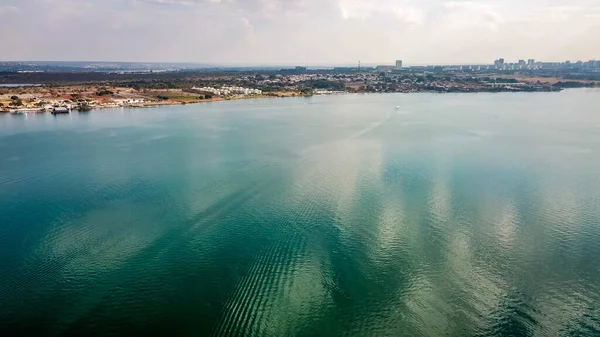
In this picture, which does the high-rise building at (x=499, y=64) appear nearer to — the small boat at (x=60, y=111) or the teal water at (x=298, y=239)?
the teal water at (x=298, y=239)

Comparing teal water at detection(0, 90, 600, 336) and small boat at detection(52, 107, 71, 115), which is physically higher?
small boat at detection(52, 107, 71, 115)

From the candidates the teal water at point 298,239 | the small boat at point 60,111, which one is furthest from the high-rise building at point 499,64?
the small boat at point 60,111

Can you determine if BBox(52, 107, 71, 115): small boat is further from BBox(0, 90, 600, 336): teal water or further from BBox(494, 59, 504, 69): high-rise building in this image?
BBox(494, 59, 504, 69): high-rise building

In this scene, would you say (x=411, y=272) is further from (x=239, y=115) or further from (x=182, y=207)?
(x=239, y=115)

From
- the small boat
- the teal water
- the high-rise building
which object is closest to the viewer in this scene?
the teal water

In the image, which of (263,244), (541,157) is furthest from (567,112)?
(263,244)

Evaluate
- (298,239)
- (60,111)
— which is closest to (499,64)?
(60,111)

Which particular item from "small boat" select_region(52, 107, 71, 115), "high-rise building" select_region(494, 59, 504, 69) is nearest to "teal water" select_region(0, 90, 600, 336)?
"small boat" select_region(52, 107, 71, 115)

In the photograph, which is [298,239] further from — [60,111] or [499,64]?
[499,64]

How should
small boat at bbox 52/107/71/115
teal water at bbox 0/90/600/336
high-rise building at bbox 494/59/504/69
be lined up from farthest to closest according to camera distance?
high-rise building at bbox 494/59/504/69 < small boat at bbox 52/107/71/115 < teal water at bbox 0/90/600/336
